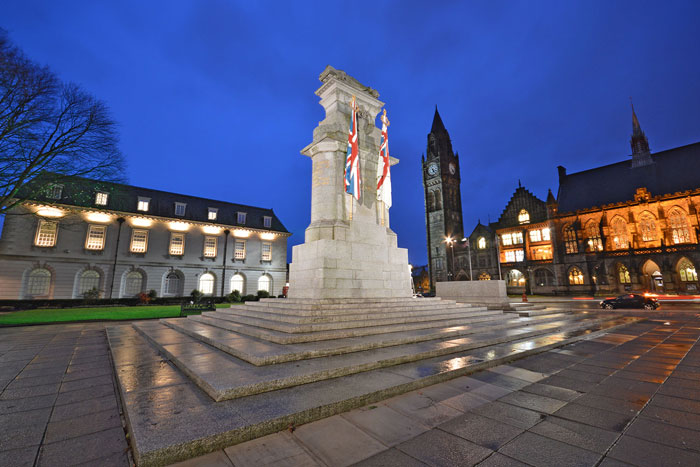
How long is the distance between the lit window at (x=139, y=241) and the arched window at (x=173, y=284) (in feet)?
12.6

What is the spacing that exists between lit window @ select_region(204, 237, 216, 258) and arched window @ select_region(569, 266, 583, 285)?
189 ft

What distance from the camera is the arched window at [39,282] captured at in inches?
1065

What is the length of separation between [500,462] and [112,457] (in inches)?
142

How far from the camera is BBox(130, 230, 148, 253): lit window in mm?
31514

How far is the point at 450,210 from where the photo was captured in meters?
75.5

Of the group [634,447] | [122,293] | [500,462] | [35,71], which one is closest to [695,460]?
[634,447]

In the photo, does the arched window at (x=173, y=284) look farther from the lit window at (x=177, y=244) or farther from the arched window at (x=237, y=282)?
the arched window at (x=237, y=282)

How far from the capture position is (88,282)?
2938 centimetres

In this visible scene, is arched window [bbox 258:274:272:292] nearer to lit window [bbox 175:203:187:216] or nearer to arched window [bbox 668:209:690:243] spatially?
lit window [bbox 175:203:187:216]

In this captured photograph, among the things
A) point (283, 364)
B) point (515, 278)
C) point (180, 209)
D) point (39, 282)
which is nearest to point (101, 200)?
point (180, 209)

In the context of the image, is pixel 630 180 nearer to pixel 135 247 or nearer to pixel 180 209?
pixel 180 209

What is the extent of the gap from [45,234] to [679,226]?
80.6 meters

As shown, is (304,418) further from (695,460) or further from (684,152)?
(684,152)

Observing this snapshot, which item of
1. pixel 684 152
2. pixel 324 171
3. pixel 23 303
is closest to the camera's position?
pixel 324 171
